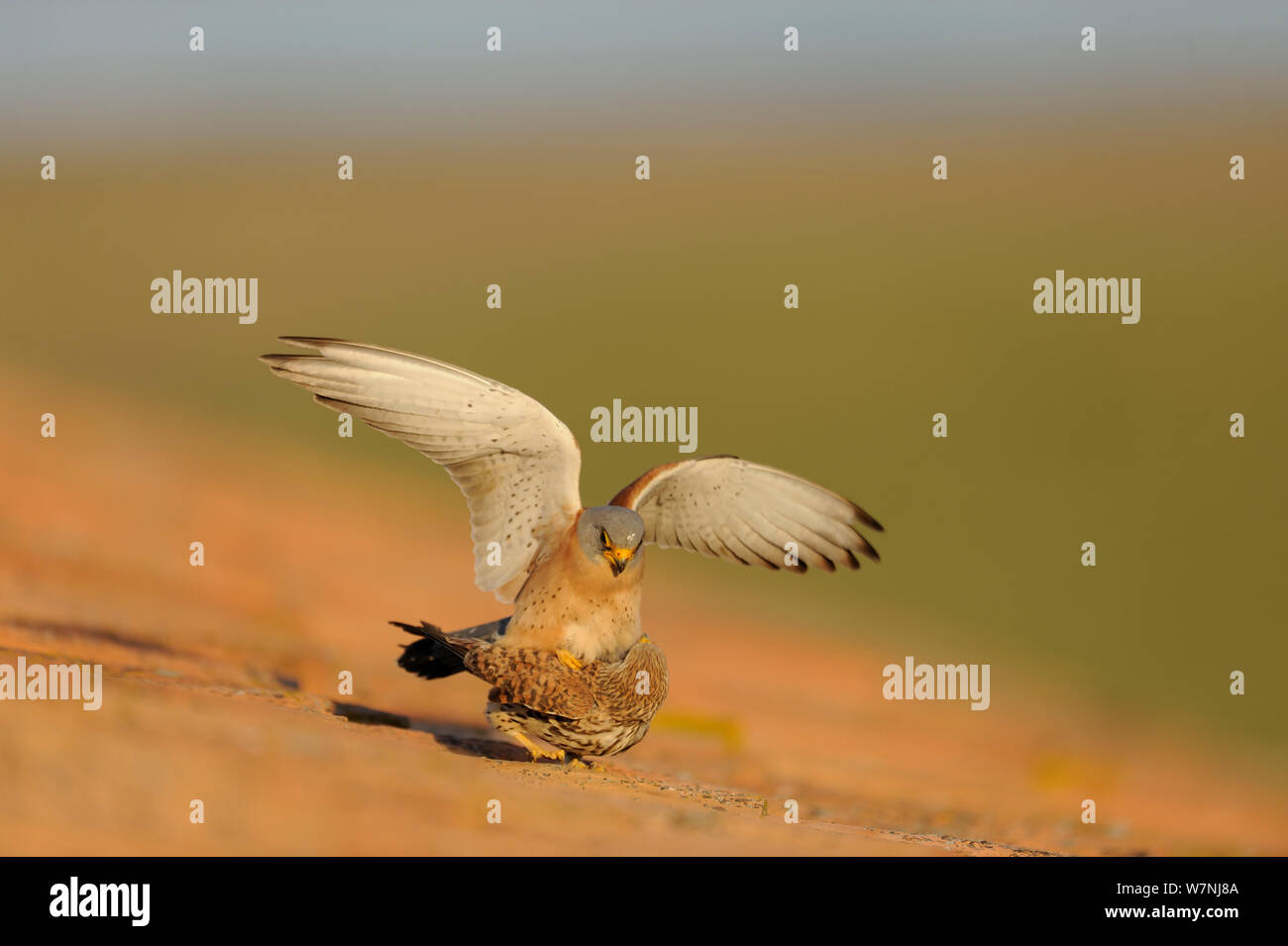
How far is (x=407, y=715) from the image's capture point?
33.4 feet

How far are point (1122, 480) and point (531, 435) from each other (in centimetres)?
2057

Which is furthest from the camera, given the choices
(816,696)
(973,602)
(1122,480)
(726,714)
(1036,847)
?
(1122,480)

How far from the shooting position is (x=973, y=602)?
20031 mm

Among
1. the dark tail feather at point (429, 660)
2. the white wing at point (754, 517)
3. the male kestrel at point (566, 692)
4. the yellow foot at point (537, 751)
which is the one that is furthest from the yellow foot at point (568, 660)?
the white wing at point (754, 517)

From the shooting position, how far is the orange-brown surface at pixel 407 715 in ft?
21.5

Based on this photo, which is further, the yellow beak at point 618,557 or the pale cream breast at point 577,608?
the pale cream breast at point 577,608

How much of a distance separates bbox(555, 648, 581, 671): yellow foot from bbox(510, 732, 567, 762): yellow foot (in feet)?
2.32

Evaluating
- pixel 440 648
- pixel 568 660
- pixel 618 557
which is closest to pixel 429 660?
pixel 440 648

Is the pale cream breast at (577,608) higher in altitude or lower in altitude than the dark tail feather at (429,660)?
higher

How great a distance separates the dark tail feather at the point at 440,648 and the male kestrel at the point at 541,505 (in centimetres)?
1

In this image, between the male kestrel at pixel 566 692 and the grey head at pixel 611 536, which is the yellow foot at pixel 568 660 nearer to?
the male kestrel at pixel 566 692

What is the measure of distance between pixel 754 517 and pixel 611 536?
5.47 feet

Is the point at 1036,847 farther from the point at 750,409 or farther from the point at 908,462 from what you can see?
the point at 750,409

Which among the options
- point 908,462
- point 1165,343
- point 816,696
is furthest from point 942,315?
point 816,696
